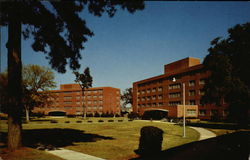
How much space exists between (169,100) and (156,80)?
1109cm

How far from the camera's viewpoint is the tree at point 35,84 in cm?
4388

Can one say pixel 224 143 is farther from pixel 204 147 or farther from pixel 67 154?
pixel 67 154

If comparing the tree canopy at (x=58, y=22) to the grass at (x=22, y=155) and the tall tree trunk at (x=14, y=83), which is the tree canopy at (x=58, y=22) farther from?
the grass at (x=22, y=155)

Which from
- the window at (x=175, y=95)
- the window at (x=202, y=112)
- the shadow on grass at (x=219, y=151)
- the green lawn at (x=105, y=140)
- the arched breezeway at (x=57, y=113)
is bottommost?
the arched breezeway at (x=57, y=113)

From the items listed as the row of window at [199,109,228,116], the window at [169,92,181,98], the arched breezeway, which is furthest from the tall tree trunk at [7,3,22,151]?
the arched breezeway

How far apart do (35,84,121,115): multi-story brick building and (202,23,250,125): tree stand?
76036 mm

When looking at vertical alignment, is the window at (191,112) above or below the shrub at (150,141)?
below

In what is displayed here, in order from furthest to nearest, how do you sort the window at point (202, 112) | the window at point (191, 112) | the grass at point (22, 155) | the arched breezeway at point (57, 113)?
the arched breezeway at point (57, 113)
the window at point (202, 112)
the window at point (191, 112)
the grass at point (22, 155)

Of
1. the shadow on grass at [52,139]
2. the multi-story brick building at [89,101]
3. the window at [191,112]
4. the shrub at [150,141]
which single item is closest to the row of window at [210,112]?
the window at [191,112]

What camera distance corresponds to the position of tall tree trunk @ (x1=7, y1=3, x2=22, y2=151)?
10.3 m

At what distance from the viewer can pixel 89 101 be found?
106m

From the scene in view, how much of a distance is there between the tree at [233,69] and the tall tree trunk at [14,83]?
83.8ft

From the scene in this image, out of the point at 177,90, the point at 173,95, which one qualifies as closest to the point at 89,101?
the point at 173,95

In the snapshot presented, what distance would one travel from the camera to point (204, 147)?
17.4ft
